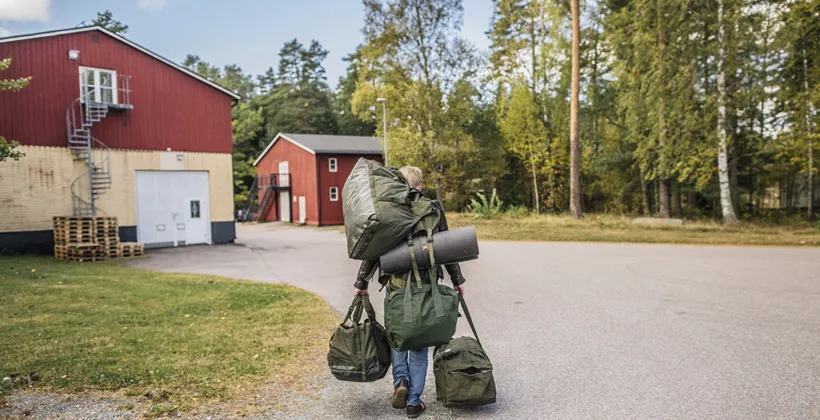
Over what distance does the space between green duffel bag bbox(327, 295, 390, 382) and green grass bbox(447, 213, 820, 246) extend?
14.8 meters

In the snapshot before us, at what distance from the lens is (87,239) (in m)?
15.6

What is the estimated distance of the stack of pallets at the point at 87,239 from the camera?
1526 centimetres

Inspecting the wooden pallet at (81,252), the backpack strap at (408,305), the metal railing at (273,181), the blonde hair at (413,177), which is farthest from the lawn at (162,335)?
the metal railing at (273,181)

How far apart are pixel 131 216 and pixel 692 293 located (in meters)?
16.7

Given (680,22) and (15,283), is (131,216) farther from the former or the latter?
(680,22)

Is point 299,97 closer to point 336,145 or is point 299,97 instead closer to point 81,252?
point 336,145

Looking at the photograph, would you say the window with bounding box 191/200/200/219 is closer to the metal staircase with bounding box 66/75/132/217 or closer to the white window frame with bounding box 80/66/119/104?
the metal staircase with bounding box 66/75/132/217

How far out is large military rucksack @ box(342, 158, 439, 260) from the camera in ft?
11.6

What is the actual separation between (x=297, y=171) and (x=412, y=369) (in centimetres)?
3438

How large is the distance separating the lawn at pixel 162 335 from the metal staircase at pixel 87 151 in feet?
23.3

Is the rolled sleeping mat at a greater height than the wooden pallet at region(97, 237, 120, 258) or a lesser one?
greater

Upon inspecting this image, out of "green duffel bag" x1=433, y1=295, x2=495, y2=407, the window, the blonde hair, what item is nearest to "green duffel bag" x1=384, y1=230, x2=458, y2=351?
"green duffel bag" x1=433, y1=295, x2=495, y2=407

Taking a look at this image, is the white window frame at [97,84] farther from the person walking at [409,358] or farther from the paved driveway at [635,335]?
the person walking at [409,358]

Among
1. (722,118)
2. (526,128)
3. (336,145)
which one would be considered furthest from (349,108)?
(722,118)
